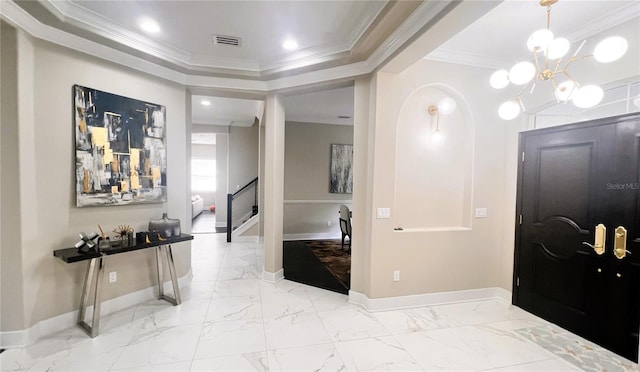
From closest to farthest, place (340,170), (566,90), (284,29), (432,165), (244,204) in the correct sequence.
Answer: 1. (566,90)
2. (284,29)
3. (432,165)
4. (340,170)
5. (244,204)

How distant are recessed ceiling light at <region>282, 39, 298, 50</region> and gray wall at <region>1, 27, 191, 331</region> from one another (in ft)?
5.89

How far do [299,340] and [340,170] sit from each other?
16.3 ft

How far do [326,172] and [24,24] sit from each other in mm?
5521

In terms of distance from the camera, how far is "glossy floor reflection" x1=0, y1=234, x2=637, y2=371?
2.16 m

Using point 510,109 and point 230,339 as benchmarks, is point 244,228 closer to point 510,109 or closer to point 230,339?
point 230,339

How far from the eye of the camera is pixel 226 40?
115 inches

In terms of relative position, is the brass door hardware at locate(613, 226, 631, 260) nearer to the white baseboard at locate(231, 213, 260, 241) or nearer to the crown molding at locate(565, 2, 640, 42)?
the crown molding at locate(565, 2, 640, 42)

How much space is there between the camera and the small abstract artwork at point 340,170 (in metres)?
6.96

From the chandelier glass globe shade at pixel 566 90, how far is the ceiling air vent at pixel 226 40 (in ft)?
10.1

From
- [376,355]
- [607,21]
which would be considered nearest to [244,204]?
[376,355]

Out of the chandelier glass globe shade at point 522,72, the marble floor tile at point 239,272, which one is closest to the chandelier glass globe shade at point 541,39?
the chandelier glass globe shade at point 522,72

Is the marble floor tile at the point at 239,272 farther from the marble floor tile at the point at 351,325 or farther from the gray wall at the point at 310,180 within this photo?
the gray wall at the point at 310,180

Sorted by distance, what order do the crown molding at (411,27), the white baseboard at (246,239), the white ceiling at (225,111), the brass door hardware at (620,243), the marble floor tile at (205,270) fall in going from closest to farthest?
the crown molding at (411,27), the brass door hardware at (620,243), the marble floor tile at (205,270), the white ceiling at (225,111), the white baseboard at (246,239)

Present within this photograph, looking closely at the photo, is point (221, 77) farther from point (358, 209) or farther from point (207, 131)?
point (207, 131)
